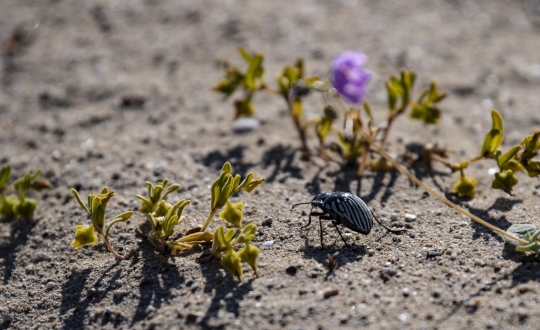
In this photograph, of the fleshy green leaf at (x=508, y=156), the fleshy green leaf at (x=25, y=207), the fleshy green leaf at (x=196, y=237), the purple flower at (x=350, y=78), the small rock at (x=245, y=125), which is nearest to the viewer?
the fleshy green leaf at (x=196, y=237)

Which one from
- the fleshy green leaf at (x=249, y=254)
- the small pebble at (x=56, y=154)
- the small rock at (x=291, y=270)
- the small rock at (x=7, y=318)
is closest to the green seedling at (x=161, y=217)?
the fleshy green leaf at (x=249, y=254)

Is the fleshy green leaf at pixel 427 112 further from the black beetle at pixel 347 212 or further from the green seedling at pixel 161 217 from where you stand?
the green seedling at pixel 161 217

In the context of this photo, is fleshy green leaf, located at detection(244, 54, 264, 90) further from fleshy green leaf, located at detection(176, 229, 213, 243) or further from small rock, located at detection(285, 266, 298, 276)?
small rock, located at detection(285, 266, 298, 276)

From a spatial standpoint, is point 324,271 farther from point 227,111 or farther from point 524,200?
point 227,111

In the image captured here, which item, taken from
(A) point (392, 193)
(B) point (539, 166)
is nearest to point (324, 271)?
(A) point (392, 193)

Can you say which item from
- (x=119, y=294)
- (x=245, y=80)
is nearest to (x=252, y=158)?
(x=245, y=80)

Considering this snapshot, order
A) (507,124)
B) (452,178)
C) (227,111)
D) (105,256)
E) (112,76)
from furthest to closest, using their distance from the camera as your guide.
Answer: (112,76)
(227,111)
(507,124)
(452,178)
(105,256)
